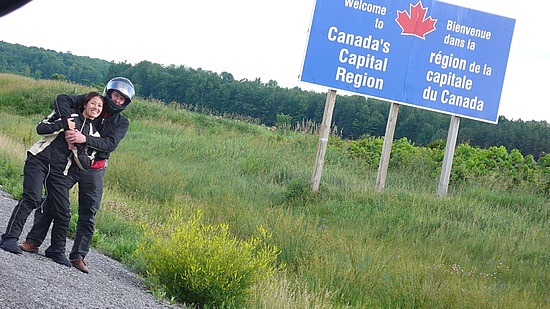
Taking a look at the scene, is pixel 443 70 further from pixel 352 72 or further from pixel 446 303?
pixel 446 303

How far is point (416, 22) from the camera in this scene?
16734mm

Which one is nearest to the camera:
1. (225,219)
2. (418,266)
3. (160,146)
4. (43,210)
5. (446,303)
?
(43,210)

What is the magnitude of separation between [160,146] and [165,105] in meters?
16.6

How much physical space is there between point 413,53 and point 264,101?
37922 millimetres

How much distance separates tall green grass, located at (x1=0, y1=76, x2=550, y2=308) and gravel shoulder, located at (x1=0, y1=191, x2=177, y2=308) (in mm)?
964

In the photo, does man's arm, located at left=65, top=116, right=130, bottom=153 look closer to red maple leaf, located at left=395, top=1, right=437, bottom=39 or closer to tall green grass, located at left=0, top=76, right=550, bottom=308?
tall green grass, located at left=0, top=76, right=550, bottom=308

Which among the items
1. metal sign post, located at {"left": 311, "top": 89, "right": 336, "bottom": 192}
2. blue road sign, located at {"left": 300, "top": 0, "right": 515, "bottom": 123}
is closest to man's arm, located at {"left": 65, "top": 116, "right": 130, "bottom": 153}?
blue road sign, located at {"left": 300, "top": 0, "right": 515, "bottom": 123}

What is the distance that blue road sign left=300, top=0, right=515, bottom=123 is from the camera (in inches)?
635

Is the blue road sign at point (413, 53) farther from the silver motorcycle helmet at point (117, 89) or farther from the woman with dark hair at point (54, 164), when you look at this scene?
the woman with dark hair at point (54, 164)

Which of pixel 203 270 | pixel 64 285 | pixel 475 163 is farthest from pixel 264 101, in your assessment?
pixel 64 285

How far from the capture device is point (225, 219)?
43.2ft

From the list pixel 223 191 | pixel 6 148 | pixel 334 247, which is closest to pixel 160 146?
pixel 6 148

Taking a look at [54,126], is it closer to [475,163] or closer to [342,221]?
[342,221]

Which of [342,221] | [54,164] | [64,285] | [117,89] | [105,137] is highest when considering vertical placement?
[117,89]
